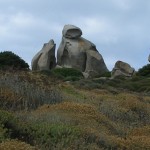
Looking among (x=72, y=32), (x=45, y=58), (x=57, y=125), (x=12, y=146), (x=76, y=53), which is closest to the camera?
(x=12, y=146)

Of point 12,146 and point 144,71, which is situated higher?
point 144,71

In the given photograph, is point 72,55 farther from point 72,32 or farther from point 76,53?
point 72,32

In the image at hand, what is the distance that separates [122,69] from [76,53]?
10.2 metres

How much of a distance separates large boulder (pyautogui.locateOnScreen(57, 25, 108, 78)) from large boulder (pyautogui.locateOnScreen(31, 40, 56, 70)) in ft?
4.21

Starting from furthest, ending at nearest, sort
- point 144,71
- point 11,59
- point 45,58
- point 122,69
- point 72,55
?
point 72,55
point 45,58
point 144,71
point 122,69
point 11,59

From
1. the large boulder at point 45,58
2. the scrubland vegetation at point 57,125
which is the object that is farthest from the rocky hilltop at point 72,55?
the scrubland vegetation at point 57,125

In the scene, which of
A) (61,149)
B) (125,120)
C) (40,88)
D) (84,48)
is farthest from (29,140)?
(84,48)

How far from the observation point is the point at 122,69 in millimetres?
63750

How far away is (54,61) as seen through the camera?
72.4 meters

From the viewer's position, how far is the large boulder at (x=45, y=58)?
69812mm

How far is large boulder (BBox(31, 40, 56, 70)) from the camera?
69812mm

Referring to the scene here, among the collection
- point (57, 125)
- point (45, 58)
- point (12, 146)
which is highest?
point (45, 58)

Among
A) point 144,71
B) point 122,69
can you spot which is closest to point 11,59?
point 122,69

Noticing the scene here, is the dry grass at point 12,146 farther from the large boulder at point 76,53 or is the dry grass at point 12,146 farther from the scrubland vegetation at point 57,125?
the large boulder at point 76,53
